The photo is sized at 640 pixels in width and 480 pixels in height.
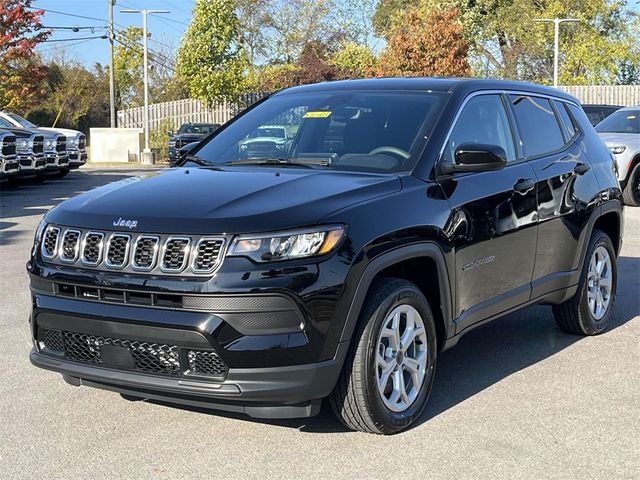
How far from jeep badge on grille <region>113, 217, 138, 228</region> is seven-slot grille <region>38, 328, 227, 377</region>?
52 centimetres

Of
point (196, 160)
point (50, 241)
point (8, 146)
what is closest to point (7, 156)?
point (8, 146)

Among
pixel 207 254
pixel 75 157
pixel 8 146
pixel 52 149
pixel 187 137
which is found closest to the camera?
pixel 207 254

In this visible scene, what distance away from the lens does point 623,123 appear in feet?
53.9

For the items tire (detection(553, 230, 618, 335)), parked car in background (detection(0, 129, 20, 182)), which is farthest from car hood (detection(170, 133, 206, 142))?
tire (detection(553, 230, 618, 335))

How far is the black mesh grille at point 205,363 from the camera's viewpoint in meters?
3.96

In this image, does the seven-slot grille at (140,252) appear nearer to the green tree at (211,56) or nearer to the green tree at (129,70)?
the green tree at (211,56)

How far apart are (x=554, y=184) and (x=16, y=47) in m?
35.8

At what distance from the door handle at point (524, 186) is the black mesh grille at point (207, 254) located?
2.28 metres

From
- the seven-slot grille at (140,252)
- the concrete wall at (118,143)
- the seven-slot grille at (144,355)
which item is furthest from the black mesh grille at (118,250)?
the concrete wall at (118,143)

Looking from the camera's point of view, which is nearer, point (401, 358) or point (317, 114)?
point (401, 358)

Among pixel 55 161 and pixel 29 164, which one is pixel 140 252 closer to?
pixel 29 164

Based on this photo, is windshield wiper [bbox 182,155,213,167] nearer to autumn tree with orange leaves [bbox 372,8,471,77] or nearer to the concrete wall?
the concrete wall

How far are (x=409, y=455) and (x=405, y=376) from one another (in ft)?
1.67

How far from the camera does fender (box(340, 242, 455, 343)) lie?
13.5 ft
